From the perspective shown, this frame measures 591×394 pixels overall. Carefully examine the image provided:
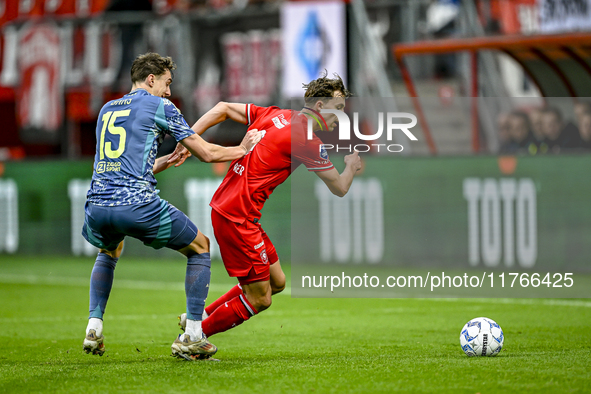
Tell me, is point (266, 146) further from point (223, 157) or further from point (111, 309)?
point (111, 309)

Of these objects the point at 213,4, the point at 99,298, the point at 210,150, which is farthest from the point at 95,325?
the point at 213,4

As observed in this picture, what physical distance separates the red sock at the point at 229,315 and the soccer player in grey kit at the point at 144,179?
8.8 inches

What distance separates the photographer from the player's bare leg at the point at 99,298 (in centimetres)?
573

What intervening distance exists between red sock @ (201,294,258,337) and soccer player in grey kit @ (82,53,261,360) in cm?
22

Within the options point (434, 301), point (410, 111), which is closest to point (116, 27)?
point (410, 111)

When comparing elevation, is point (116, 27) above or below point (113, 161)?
above

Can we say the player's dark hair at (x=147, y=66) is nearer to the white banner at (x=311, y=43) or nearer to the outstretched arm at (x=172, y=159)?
the outstretched arm at (x=172, y=159)

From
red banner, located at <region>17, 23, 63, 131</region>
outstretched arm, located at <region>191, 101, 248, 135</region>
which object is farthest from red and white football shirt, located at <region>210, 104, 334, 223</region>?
red banner, located at <region>17, 23, 63, 131</region>

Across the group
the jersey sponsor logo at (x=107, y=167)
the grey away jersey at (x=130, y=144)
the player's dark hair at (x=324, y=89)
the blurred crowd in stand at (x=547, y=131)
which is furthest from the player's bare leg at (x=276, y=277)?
the blurred crowd in stand at (x=547, y=131)

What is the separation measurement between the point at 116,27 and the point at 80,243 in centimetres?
681

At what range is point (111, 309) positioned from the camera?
9414 millimetres

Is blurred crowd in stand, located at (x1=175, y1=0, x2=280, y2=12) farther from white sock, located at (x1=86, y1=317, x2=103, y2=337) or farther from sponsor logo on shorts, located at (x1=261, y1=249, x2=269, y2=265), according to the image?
white sock, located at (x1=86, y1=317, x2=103, y2=337)

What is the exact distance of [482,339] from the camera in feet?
19.2

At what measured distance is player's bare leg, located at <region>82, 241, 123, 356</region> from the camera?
18.8ft
